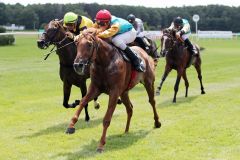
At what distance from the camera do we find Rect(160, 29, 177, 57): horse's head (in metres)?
13.2

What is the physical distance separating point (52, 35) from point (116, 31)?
2.24 meters

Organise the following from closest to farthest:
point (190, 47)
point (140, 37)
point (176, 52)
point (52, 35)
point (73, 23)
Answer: point (52, 35) < point (73, 23) < point (176, 52) < point (140, 37) < point (190, 47)

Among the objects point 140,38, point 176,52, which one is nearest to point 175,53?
point 176,52

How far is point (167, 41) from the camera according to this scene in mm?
13258

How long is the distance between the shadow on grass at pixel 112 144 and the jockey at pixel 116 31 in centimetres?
128

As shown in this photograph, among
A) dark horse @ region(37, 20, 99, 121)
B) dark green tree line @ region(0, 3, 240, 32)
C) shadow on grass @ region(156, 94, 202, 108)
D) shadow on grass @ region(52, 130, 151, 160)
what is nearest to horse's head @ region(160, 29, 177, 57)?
shadow on grass @ region(156, 94, 202, 108)

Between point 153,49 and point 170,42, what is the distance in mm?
1758

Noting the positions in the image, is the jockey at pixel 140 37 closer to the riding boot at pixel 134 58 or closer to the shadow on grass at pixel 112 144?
the shadow on grass at pixel 112 144

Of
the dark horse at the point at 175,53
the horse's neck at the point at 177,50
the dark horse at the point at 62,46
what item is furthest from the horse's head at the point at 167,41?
the dark horse at the point at 62,46

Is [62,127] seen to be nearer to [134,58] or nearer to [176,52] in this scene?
[134,58]

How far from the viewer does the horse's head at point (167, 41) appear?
1321 cm

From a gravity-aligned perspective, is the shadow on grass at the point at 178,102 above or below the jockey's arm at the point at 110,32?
below

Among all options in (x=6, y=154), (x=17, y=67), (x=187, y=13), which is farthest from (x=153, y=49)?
(x=187, y=13)

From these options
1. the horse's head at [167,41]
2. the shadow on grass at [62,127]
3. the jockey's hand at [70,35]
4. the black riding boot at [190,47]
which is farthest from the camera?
the black riding boot at [190,47]
